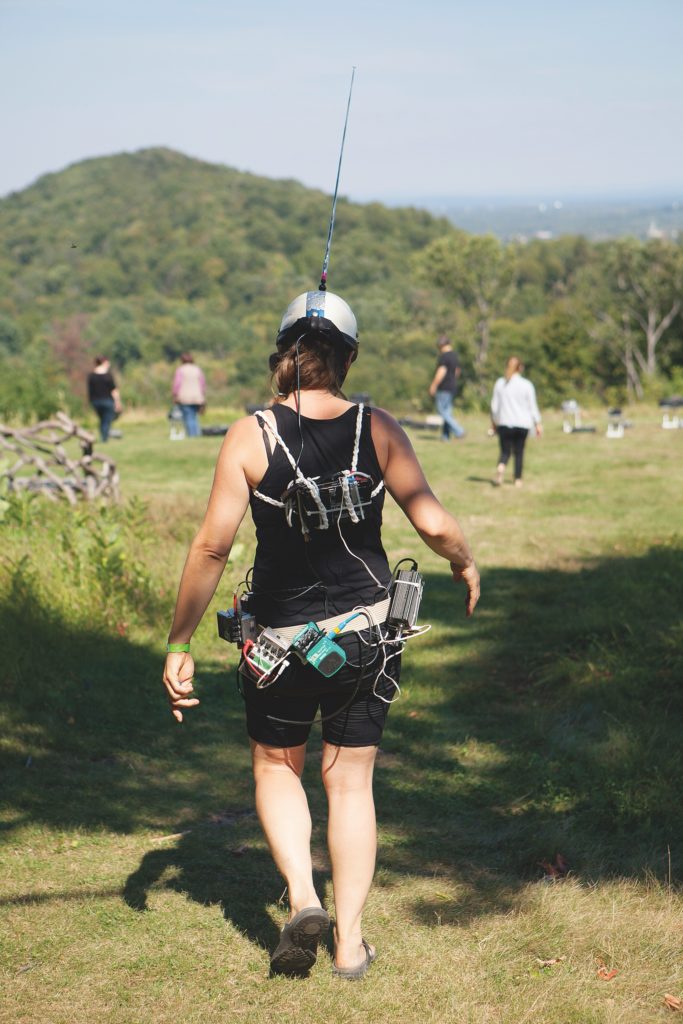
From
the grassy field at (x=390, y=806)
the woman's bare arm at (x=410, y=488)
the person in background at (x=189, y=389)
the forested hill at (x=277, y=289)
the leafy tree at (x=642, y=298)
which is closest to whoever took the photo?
the woman's bare arm at (x=410, y=488)

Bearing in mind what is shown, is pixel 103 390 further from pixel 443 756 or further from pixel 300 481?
pixel 300 481

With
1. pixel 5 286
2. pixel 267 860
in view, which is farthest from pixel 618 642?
pixel 5 286

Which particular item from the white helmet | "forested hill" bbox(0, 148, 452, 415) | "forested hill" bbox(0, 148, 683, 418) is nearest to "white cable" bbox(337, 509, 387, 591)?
the white helmet

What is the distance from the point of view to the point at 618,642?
6.83 meters

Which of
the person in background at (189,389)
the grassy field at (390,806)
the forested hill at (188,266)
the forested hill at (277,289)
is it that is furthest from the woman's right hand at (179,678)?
the forested hill at (188,266)

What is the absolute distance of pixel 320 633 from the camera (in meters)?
3.13

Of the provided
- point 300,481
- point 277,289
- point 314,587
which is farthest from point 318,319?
point 277,289

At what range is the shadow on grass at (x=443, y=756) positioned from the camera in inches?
169

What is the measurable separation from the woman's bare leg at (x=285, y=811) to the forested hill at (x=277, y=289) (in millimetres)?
25651

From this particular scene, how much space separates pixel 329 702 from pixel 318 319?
1151mm

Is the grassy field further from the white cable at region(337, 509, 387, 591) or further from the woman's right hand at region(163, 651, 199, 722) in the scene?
the white cable at region(337, 509, 387, 591)

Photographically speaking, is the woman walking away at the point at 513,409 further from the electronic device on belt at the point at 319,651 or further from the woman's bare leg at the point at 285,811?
the electronic device on belt at the point at 319,651

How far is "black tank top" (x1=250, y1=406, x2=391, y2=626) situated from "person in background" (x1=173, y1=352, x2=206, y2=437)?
1644 cm

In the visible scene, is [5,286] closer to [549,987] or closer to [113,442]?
[113,442]
